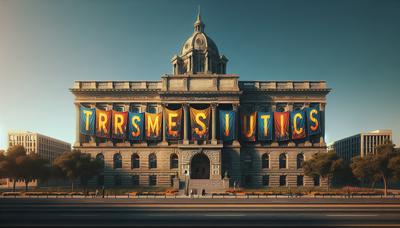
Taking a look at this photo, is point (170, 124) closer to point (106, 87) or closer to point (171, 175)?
point (171, 175)

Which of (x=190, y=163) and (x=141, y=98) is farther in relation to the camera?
(x=141, y=98)

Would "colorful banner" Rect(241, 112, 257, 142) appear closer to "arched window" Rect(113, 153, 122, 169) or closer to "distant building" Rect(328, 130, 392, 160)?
"arched window" Rect(113, 153, 122, 169)

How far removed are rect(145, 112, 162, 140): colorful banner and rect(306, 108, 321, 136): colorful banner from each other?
3599cm

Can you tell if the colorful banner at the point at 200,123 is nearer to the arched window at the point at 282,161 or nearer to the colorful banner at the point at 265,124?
the colorful banner at the point at 265,124

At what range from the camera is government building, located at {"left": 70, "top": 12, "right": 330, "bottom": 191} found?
67.8m

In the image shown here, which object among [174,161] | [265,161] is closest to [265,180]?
[265,161]

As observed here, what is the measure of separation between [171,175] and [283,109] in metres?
32.2

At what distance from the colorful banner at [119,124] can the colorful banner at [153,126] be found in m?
5.52

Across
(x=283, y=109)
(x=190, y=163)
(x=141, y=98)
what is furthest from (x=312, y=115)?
(x=141, y=98)

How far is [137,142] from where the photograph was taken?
71.2 meters

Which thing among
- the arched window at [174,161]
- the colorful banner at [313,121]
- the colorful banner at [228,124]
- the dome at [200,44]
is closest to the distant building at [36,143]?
the arched window at [174,161]

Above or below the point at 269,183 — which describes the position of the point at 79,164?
above

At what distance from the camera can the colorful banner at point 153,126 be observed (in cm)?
6916

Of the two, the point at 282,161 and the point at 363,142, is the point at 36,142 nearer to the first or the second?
the point at 282,161
